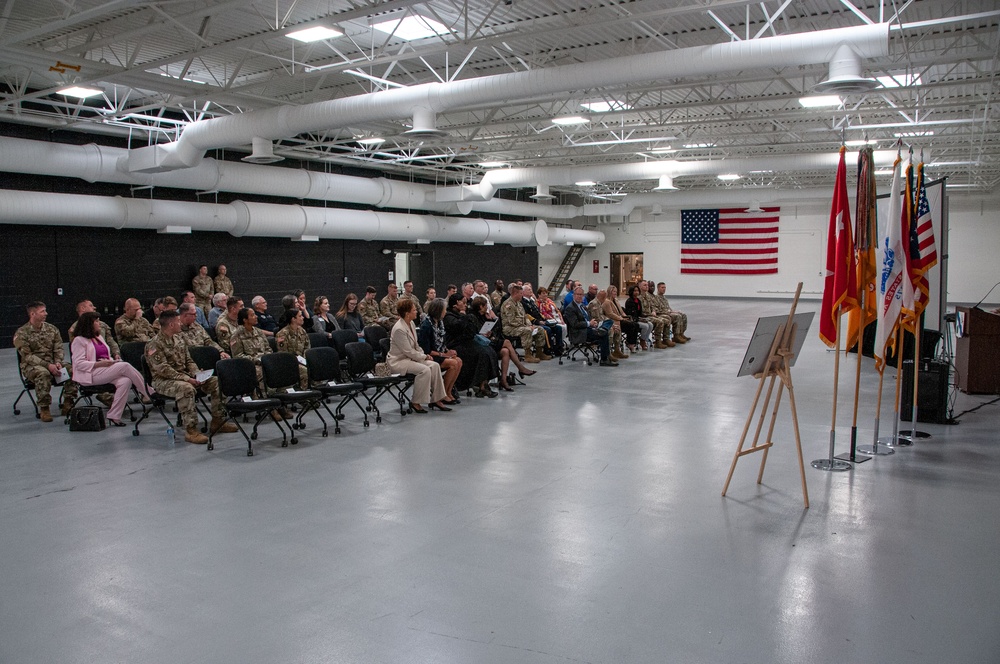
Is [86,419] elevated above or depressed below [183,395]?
below

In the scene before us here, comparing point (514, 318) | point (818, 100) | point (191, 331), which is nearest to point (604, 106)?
point (818, 100)

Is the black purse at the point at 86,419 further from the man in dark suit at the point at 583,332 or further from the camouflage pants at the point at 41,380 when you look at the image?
the man in dark suit at the point at 583,332

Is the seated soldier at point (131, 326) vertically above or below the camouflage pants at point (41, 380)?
above

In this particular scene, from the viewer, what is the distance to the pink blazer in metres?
6.90

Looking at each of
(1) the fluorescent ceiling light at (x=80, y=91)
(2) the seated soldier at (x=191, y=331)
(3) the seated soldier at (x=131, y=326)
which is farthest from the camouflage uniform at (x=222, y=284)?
(2) the seated soldier at (x=191, y=331)

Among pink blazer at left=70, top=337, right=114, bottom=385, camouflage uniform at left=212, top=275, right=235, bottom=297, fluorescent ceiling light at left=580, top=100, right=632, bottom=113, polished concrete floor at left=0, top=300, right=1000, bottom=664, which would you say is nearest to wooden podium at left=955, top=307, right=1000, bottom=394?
polished concrete floor at left=0, top=300, right=1000, bottom=664

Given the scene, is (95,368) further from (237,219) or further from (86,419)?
(237,219)

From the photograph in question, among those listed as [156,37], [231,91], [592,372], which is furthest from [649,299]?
[156,37]

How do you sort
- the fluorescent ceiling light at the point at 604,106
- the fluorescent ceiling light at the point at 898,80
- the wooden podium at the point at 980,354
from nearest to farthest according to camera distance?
the wooden podium at the point at 980,354 → the fluorescent ceiling light at the point at 898,80 → the fluorescent ceiling light at the point at 604,106

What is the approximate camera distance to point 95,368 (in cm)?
696

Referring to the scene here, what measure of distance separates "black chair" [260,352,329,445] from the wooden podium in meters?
7.05

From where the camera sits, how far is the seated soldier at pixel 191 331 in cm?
702

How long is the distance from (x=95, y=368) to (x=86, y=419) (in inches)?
20.1

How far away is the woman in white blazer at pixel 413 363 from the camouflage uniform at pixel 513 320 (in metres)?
2.94
